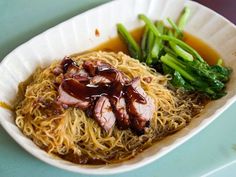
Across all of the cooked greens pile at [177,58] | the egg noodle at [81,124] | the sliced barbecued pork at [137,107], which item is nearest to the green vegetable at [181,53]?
the cooked greens pile at [177,58]

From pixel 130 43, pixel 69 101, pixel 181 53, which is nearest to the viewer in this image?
pixel 69 101

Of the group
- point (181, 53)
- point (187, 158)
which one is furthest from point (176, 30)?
point (187, 158)

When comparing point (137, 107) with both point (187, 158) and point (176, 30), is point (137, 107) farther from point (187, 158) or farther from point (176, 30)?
point (176, 30)

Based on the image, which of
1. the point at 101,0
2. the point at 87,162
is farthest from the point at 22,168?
the point at 101,0

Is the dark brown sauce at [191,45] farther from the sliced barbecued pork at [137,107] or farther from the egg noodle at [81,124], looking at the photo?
the sliced barbecued pork at [137,107]

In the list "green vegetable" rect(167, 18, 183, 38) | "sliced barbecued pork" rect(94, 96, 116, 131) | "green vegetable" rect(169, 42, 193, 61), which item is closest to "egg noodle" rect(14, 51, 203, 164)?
"sliced barbecued pork" rect(94, 96, 116, 131)

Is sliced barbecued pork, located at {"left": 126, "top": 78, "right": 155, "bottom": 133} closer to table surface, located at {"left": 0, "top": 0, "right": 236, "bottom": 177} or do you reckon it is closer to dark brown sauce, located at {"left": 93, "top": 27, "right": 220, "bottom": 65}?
table surface, located at {"left": 0, "top": 0, "right": 236, "bottom": 177}
